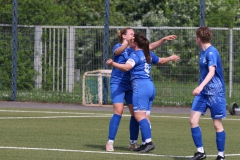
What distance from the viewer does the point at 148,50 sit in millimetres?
10805

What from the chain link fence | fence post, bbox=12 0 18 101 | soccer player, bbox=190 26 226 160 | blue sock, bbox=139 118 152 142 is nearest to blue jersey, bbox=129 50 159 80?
blue sock, bbox=139 118 152 142

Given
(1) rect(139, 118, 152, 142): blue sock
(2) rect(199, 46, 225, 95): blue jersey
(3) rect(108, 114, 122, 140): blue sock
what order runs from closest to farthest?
(2) rect(199, 46, 225, 95): blue jersey, (1) rect(139, 118, 152, 142): blue sock, (3) rect(108, 114, 122, 140): blue sock

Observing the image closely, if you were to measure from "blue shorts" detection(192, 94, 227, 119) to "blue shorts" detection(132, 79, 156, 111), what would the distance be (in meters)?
0.96

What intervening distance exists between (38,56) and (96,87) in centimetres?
208

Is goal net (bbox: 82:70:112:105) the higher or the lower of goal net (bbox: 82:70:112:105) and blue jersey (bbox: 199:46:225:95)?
the lower

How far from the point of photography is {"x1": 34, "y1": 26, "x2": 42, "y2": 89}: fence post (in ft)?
69.0

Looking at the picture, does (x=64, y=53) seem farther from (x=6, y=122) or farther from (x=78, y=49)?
(x=6, y=122)

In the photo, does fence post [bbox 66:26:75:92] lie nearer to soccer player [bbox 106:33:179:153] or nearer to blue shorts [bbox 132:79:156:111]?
soccer player [bbox 106:33:179:153]

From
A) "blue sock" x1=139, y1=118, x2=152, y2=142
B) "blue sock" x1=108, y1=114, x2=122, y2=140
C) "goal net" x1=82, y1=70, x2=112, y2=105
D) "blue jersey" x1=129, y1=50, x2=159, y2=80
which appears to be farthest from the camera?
"goal net" x1=82, y1=70, x2=112, y2=105

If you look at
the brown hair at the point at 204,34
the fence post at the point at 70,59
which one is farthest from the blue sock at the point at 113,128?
the fence post at the point at 70,59

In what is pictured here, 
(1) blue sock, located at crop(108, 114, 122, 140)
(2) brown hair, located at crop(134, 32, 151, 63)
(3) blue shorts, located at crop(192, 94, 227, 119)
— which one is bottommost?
(1) blue sock, located at crop(108, 114, 122, 140)

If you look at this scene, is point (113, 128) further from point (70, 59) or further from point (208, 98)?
point (70, 59)

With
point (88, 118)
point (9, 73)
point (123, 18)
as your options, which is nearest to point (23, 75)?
point (9, 73)

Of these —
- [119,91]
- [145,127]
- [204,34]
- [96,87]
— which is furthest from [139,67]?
[96,87]
